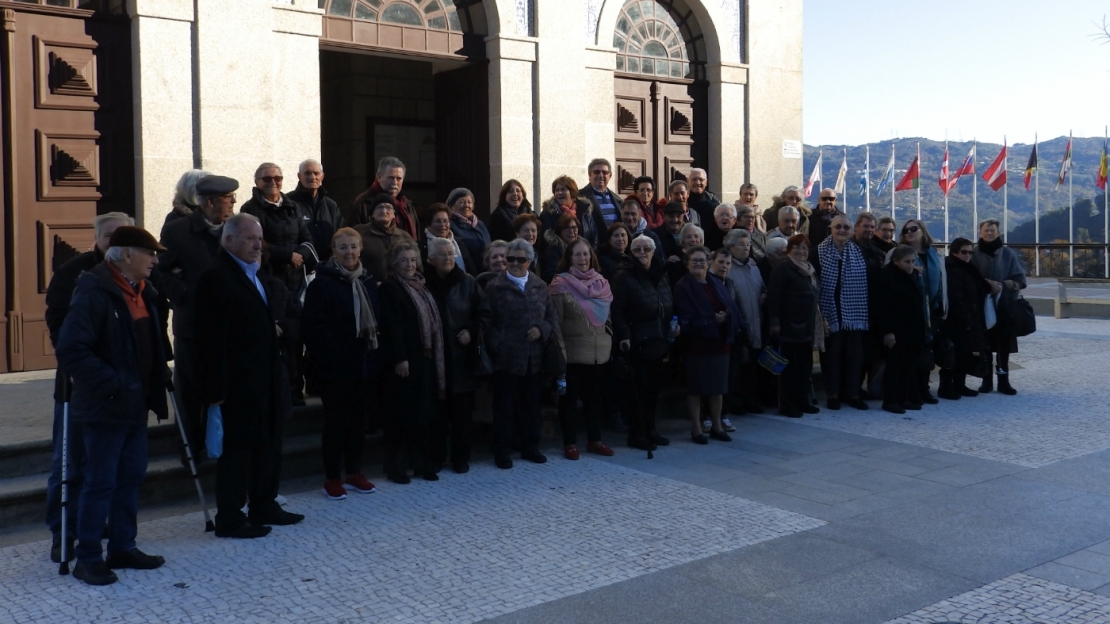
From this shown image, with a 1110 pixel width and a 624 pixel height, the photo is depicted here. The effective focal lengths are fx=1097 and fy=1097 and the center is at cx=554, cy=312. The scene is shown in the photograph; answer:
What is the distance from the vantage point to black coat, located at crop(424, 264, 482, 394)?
8.13 m

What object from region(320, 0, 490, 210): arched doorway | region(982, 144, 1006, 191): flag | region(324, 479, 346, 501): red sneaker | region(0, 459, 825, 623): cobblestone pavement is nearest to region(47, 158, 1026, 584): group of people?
region(324, 479, 346, 501): red sneaker

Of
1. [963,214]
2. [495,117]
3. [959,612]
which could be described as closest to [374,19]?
[495,117]

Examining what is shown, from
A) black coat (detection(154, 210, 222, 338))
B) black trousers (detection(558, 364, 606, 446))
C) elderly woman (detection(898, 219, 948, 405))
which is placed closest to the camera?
black coat (detection(154, 210, 222, 338))

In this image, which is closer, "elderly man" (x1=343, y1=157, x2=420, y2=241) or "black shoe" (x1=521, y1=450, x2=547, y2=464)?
"black shoe" (x1=521, y1=450, x2=547, y2=464)

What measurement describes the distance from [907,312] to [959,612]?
591 cm

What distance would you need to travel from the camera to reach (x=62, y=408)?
5.92 meters

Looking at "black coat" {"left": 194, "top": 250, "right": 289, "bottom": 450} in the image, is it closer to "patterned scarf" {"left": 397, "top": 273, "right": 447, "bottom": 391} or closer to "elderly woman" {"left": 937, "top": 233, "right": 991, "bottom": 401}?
"patterned scarf" {"left": 397, "top": 273, "right": 447, "bottom": 391}

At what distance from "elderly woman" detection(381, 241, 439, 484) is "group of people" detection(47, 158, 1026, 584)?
0.02m

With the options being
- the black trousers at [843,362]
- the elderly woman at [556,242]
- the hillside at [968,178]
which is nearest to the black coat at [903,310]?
the black trousers at [843,362]

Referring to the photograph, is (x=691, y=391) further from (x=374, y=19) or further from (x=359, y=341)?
(x=374, y=19)

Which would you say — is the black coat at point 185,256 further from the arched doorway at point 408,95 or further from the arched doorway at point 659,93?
the arched doorway at point 659,93

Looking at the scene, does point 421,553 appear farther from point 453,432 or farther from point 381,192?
point 381,192

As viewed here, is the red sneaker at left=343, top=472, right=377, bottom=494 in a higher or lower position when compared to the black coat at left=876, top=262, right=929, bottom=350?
lower

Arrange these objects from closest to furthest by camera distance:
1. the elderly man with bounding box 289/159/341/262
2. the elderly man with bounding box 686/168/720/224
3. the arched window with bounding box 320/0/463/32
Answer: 1. the elderly man with bounding box 289/159/341/262
2. the elderly man with bounding box 686/168/720/224
3. the arched window with bounding box 320/0/463/32
